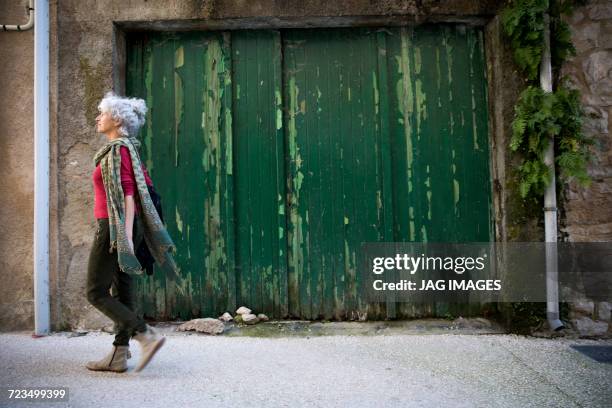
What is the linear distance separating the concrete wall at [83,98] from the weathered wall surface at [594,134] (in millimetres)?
473

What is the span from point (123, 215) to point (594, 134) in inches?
136

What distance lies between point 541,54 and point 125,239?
3236 millimetres

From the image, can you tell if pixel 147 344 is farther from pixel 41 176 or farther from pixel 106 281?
pixel 41 176

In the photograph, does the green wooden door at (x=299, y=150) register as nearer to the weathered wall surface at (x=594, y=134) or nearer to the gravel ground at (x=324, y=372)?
the gravel ground at (x=324, y=372)

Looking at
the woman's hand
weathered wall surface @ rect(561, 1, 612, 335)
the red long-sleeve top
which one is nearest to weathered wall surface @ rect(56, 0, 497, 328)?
weathered wall surface @ rect(561, 1, 612, 335)

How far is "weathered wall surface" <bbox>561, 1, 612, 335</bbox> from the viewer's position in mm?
4043

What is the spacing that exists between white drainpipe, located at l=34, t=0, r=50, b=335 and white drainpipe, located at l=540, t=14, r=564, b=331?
3871mm

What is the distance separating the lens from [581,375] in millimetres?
3141

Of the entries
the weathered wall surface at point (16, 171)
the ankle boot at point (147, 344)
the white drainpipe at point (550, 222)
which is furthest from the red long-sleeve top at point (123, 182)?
the white drainpipe at point (550, 222)

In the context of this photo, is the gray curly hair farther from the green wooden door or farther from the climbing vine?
the climbing vine

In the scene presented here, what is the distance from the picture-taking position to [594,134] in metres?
4.06

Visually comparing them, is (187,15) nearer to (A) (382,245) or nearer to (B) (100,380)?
(A) (382,245)

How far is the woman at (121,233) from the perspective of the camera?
295 centimetres

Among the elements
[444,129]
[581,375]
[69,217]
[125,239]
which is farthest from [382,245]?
[69,217]
